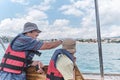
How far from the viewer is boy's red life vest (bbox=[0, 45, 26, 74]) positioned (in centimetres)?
296

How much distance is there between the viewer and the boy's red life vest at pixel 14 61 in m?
2.96

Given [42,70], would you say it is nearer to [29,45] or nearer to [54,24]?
[29,45]

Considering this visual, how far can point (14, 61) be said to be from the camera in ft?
9.73

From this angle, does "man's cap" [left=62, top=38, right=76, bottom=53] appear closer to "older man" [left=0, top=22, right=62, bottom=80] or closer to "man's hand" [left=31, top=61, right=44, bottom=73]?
"older man" [left=0, top=22, right=62, bottom=80]

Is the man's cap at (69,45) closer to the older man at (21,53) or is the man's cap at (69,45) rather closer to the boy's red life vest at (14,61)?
the older man at (21,53)

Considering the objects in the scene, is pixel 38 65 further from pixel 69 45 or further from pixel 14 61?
pixel 69 45

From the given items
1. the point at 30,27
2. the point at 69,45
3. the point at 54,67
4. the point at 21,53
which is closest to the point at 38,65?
the point at 21,53

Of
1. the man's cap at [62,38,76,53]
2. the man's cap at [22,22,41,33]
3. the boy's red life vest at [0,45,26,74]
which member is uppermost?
the man's cap at [22,22,41,33]

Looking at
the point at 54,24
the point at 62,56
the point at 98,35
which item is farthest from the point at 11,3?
the point at 62,56

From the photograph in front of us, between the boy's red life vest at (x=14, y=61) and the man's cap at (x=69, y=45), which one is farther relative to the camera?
→ the boy's red life vest at (x=14, y=61)

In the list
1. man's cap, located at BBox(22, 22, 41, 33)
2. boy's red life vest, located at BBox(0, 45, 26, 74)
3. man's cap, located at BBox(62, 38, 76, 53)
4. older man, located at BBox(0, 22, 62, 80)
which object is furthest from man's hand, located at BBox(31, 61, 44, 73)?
man's cap, located at BBox(62, 38, 76, 53)

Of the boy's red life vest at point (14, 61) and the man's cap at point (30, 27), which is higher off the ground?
the man's cap at point (30, 27)

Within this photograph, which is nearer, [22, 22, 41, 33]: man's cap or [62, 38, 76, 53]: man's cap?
[62, 38, 76, 53]: man's cap

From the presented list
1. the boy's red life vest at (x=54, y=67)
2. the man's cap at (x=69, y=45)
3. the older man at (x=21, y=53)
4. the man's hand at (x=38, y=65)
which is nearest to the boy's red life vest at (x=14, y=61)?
the older man at (x=21, y=53)
